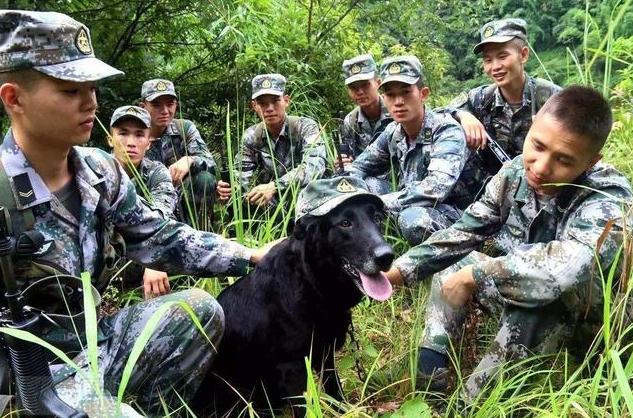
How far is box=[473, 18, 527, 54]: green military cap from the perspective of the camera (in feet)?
14.4

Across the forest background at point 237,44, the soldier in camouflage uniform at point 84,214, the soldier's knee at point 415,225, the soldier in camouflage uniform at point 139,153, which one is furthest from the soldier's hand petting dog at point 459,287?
the forest background at point 237,44

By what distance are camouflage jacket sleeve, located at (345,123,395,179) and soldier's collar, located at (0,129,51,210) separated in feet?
9.17

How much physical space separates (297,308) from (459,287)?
→ 0.66 m

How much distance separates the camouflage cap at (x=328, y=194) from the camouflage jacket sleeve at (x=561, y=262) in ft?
1.86

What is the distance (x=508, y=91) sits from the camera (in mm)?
4359

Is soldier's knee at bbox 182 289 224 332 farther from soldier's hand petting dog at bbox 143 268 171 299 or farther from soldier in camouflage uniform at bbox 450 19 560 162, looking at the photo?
soldier in camouflage uniform at bbox 450 19 560 162

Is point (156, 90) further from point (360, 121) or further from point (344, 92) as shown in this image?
point (344, 92)

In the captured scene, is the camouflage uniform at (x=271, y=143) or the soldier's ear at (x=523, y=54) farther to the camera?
the camouflage uniform at (x=271, y=143)

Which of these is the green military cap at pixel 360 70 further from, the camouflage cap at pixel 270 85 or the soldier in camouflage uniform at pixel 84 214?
the soldier in camouflage uniform at pixel 84 214

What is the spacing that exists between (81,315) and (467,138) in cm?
282

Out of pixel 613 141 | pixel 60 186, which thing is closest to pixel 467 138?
pixel 613 141

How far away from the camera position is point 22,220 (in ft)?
6.68

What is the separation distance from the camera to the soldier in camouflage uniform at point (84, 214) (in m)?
2.03

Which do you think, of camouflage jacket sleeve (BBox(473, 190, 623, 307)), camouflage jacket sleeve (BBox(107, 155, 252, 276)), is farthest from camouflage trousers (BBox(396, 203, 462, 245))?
camouflage jacket sleeve (BBox(107, 155, 252, 276))
